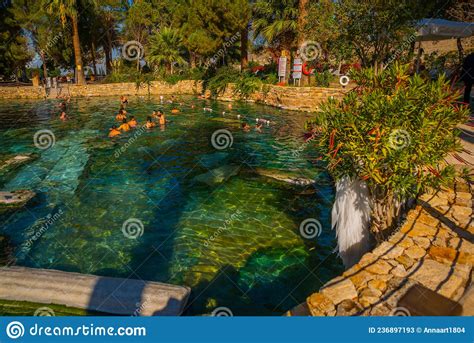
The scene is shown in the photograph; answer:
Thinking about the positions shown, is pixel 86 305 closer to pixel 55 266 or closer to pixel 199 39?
pixel 55 266

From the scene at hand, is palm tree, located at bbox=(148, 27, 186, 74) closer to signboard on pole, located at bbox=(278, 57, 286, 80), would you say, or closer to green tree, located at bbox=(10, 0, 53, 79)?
green tree, located at bbox=(10, 0, 53, 79)

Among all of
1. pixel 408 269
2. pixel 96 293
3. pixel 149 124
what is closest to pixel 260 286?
pixel 408 269

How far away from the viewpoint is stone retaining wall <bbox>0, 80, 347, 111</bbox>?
24266mm

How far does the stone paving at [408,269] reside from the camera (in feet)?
13.6

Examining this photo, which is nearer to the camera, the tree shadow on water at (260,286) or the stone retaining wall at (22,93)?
the tree shadow on water at (260,286)

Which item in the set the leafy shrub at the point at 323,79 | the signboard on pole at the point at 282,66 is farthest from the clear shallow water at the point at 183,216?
the signboard on pole at the point at 282,66

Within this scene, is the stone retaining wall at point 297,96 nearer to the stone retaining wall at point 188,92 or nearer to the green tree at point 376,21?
the stone retaining wall at point 188,92

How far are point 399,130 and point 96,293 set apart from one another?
5929mm

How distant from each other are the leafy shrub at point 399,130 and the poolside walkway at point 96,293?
12.7ft

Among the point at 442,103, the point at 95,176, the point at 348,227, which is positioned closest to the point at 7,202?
the point at 95,176

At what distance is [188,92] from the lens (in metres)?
36.1

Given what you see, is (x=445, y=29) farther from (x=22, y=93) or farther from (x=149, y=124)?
(x=22, y=93)

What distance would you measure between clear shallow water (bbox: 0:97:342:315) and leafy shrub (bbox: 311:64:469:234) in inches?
113

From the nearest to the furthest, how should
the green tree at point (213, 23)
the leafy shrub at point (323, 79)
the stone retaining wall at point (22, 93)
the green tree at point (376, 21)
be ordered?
1. the green tree at point (376, 21)
2. the leafy shrub at point (323, 79)
3. the green tree at point (213, 23)
4. the stone retaining wall at point (22, 93)
